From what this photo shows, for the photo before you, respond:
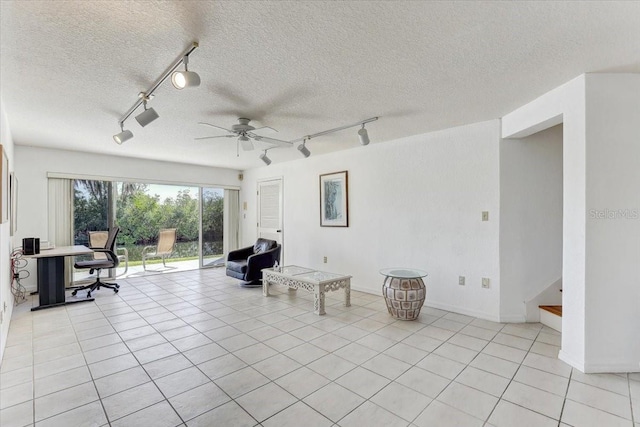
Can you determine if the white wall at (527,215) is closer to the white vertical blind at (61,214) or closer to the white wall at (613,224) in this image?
the white wall at (613,224)

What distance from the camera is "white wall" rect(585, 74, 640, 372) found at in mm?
2334

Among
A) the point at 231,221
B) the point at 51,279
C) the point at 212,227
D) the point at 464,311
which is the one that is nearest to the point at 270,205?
the point at 231,221

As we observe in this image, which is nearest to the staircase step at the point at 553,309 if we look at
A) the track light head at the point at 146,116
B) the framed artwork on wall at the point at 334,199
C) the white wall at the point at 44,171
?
the framed artwork on wall at the point at 334,199

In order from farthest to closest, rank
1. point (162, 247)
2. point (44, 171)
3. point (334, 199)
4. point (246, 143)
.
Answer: point (162, 247), point (334, 199), point (44, 171), point (246, 143)

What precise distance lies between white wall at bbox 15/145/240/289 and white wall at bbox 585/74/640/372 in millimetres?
6638

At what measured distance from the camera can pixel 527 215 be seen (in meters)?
3.41

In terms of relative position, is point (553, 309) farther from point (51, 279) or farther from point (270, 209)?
point (51, 279)

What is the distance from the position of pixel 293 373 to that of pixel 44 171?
211 inches

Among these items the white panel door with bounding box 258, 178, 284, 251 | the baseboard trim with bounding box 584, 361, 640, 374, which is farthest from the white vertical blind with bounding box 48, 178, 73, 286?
the baseboard trim with bounding box 584, 361, 640, 374

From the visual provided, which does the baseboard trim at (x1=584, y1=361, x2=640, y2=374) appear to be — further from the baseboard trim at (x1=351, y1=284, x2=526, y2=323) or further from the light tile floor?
the baseboard trim at (x1=351, y1=284, x2=526, y2=323)

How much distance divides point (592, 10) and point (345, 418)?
2.68 m

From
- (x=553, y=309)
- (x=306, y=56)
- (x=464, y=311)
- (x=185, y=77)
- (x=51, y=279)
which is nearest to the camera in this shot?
(x=185, y=77)

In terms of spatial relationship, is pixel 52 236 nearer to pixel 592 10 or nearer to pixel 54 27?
pixel 54 27

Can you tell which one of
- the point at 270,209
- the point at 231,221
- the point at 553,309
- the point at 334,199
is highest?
the point at 334,199
